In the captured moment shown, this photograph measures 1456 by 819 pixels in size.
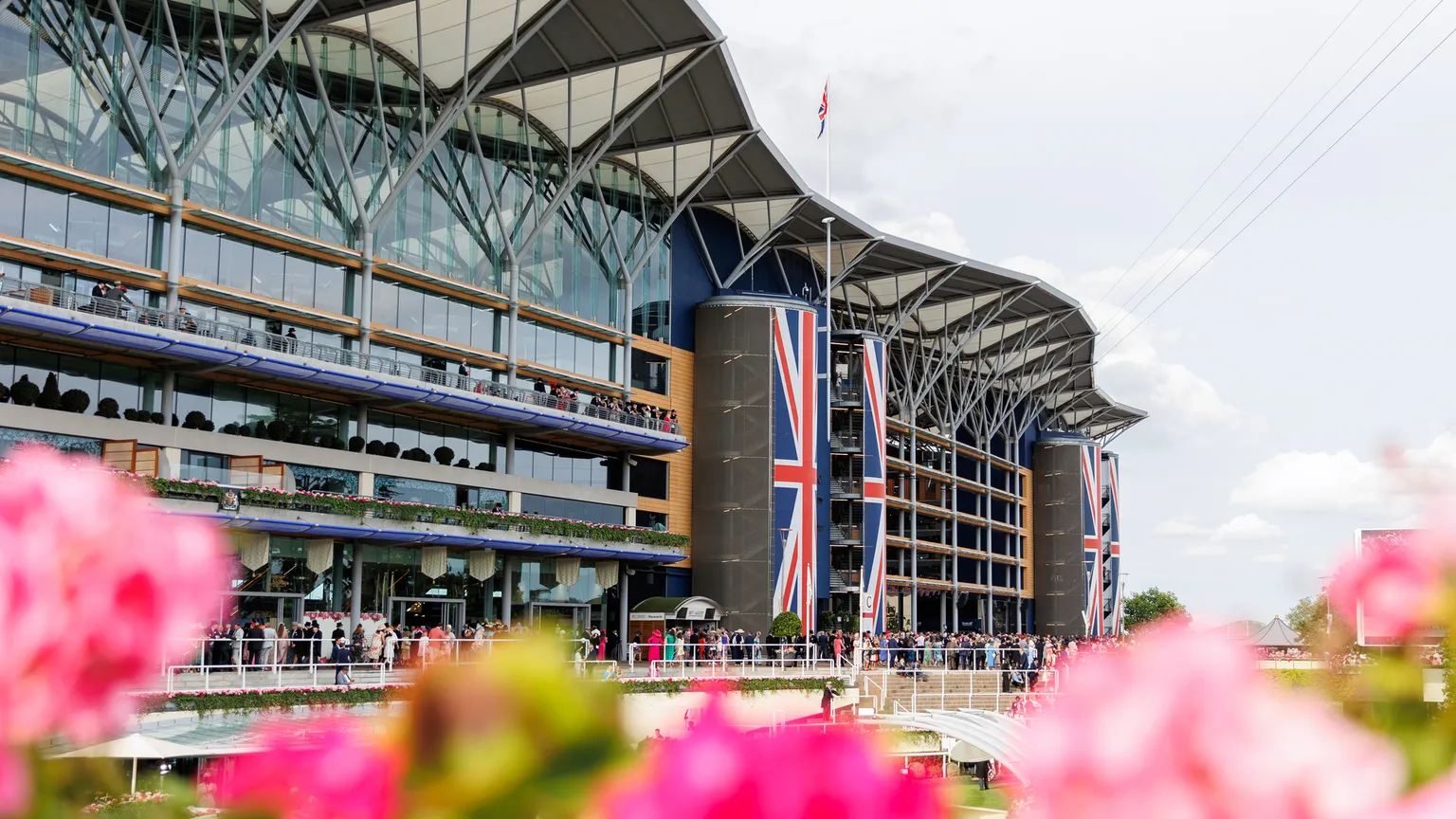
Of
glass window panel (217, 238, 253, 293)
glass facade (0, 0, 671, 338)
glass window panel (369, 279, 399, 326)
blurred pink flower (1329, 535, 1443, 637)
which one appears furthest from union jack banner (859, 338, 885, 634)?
blurred pink flower (1329, 535, 1443, 637)

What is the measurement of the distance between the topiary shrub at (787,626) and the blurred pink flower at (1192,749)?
4887 centimetres

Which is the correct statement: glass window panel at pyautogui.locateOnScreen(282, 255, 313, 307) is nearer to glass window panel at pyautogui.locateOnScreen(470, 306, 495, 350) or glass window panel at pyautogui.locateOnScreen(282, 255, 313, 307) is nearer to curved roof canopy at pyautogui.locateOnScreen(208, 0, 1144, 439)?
curved roof canopy at pyautogui.locateOnScreen(208, 0, 1144, 439)

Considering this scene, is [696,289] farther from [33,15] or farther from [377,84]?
[33,15]

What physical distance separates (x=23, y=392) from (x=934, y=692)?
96.1ft

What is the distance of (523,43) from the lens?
43250 millimetres

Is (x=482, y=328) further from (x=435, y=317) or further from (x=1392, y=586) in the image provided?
(x=1392, y=586)

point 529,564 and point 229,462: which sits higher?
point 229,462

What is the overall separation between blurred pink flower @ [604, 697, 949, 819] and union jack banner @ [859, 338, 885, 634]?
194ft

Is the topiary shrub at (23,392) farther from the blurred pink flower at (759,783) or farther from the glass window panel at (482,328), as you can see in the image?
the blurred pink flower at (759,783)

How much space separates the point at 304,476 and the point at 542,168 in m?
16.6

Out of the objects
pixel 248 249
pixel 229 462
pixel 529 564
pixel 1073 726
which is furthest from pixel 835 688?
pixel 1073 726

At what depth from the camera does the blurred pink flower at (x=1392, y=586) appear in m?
1.22

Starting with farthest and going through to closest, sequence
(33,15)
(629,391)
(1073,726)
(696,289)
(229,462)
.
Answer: (696,289)
(629,391)
(229,462)
(33,15)
(1073,726)

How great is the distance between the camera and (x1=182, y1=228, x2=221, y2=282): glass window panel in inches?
1448
